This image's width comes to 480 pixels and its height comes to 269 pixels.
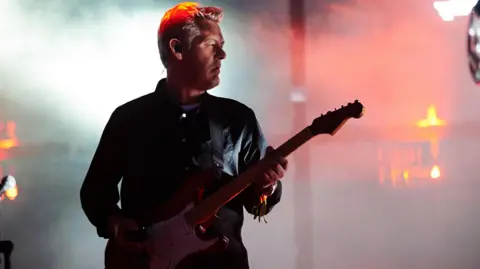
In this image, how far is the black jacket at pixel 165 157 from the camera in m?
1.40

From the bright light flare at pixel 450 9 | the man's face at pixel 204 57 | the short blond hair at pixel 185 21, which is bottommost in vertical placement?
the man's face at pixel 204 57

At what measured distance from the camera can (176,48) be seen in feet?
4.80

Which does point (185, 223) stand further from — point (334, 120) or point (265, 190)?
point (334, 120)

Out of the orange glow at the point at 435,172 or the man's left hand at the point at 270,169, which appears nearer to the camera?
the man's left hand at the point at 270,169

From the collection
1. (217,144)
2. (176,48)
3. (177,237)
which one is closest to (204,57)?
(176,48)

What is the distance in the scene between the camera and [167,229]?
136 cm

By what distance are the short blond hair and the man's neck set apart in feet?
0.34

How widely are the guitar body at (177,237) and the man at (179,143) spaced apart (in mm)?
26

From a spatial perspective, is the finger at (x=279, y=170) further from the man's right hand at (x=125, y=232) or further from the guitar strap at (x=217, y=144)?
the man's right hand at (x=125, y=232)

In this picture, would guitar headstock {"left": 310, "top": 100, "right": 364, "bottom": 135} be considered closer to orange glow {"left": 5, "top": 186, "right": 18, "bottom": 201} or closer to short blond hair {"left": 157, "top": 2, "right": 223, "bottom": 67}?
short blond hair {"left": 157, "top": 2, "right": 223, "bottom": 67}

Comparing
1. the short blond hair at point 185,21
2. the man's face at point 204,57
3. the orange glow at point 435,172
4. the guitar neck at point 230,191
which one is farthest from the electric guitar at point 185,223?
the orange glow at point 435,172

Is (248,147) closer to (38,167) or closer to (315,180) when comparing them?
(315,180)

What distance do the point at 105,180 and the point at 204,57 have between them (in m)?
0.43

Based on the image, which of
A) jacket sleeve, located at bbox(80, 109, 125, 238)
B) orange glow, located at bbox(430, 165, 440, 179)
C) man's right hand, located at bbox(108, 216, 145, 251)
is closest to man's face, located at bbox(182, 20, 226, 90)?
jacket sleeve, located at bbox(80, 109, 125, 238)
